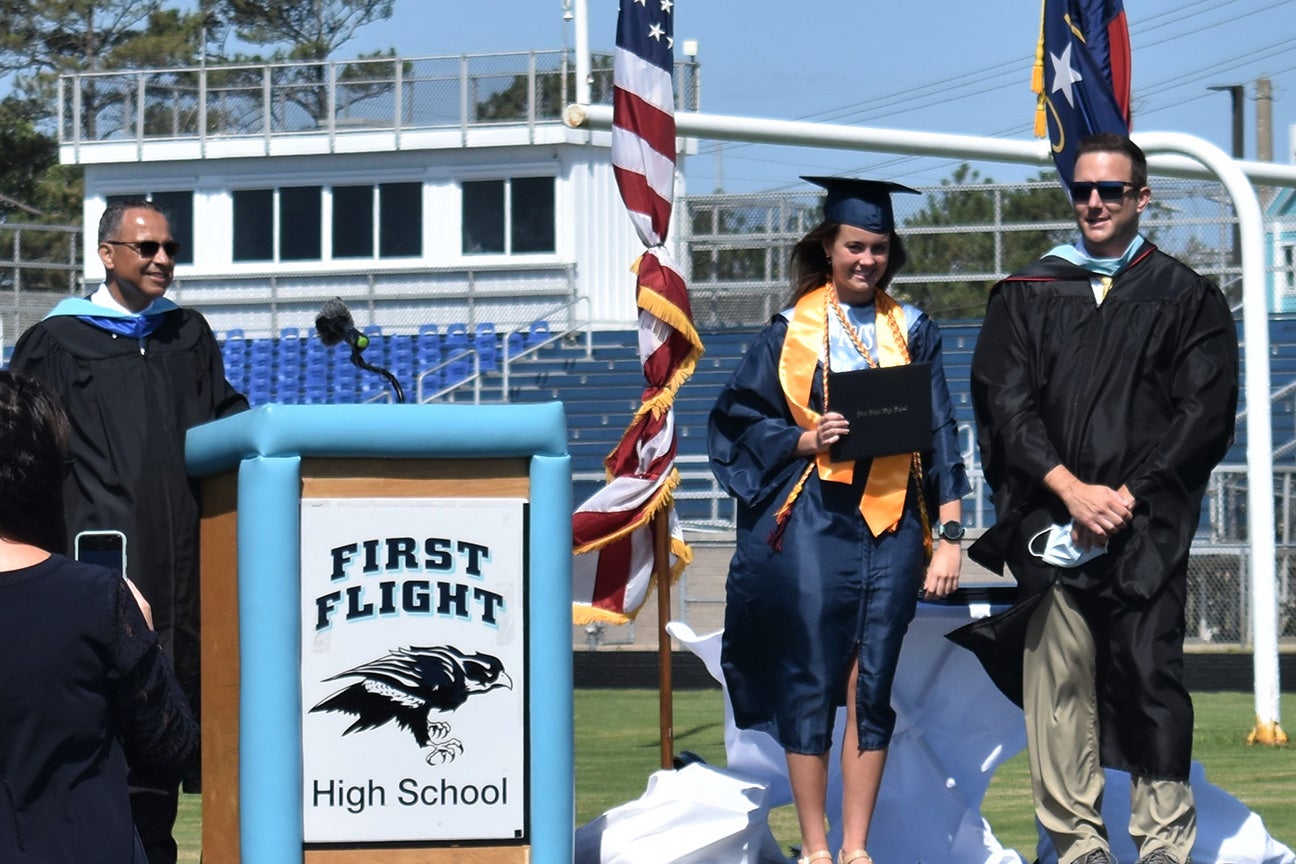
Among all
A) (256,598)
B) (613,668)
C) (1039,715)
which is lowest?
(613,668)

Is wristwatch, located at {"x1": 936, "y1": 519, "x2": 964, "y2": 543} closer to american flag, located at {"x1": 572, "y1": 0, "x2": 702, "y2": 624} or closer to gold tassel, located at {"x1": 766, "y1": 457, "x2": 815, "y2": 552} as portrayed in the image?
gold tassel, located at {"x1": 766, "y1": 457, "x2": 815, "y2": 552}

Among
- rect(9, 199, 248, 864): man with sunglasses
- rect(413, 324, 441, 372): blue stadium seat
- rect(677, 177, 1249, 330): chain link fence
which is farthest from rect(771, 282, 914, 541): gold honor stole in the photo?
rect(413, 324, 441, 372): blue stadium seat

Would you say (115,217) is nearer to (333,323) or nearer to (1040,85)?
(333,323)

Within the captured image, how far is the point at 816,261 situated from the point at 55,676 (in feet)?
9.76

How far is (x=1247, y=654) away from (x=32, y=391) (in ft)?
40.8

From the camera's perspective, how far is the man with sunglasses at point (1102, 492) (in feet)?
16.8

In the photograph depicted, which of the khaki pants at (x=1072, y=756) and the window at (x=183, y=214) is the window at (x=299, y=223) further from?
the khaki pants at (x=1072, y=756)

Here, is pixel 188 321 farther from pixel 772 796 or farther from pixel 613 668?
pixel 613 668

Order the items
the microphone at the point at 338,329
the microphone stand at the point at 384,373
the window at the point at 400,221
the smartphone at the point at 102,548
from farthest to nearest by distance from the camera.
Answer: the window at the point at 400,221 → the smartphone at the point at 102,548 → the microphone at the point at 338,329 → the microphone stand at the point at 384,373

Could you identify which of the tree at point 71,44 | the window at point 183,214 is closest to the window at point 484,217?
the window at point 183,214

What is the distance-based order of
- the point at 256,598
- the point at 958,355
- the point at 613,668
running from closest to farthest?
1. the point at 256,598
2. the point at 613,668
3. the point at 958,355

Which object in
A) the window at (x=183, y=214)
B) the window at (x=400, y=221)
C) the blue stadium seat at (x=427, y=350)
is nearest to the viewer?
the blue stadium seat at (x=427, y=350)

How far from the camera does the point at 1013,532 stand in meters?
5.36

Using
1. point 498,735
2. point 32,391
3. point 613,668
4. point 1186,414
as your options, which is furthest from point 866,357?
point 613,668
